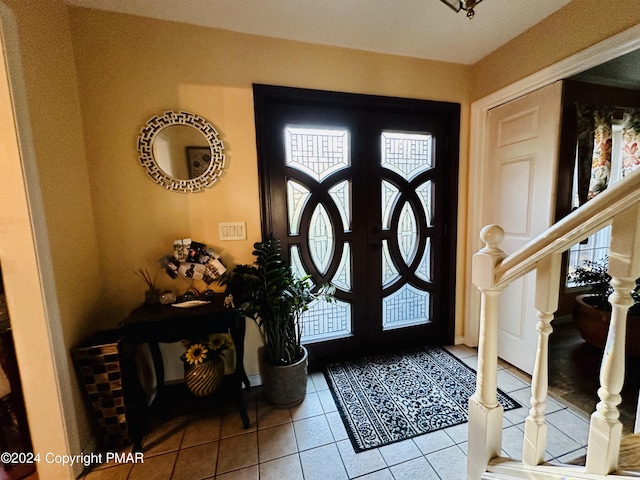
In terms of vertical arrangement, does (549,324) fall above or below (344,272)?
above

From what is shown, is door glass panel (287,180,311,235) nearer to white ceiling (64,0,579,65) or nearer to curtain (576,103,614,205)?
white ceiling (64,0,579,65)

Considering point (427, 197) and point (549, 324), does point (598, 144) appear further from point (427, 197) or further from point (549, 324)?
point (549, 324)

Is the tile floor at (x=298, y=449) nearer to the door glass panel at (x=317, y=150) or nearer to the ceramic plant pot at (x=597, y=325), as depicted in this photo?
the ceramic plant pot at (x=597, y=325)

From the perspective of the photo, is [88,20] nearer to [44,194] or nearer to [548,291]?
[44,194]

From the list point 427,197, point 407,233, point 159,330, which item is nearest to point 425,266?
point 407,233

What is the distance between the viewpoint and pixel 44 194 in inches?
48.8

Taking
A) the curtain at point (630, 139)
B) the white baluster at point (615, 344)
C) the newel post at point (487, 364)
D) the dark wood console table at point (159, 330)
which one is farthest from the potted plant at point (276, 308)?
the curtain at point (630, 139)

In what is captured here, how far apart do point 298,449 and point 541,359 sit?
4.04 ft

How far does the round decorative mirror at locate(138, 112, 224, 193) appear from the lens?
160 centimetres

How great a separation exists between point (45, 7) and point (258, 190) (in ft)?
4.39

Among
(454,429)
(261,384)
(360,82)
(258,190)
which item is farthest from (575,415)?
(360,82)

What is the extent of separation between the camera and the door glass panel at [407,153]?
211 cm

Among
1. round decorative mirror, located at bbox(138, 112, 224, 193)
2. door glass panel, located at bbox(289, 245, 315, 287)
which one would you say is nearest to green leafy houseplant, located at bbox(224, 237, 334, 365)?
door glass panel, located at bbox(289, 245, 315, 287)

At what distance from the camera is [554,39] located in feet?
5.27
